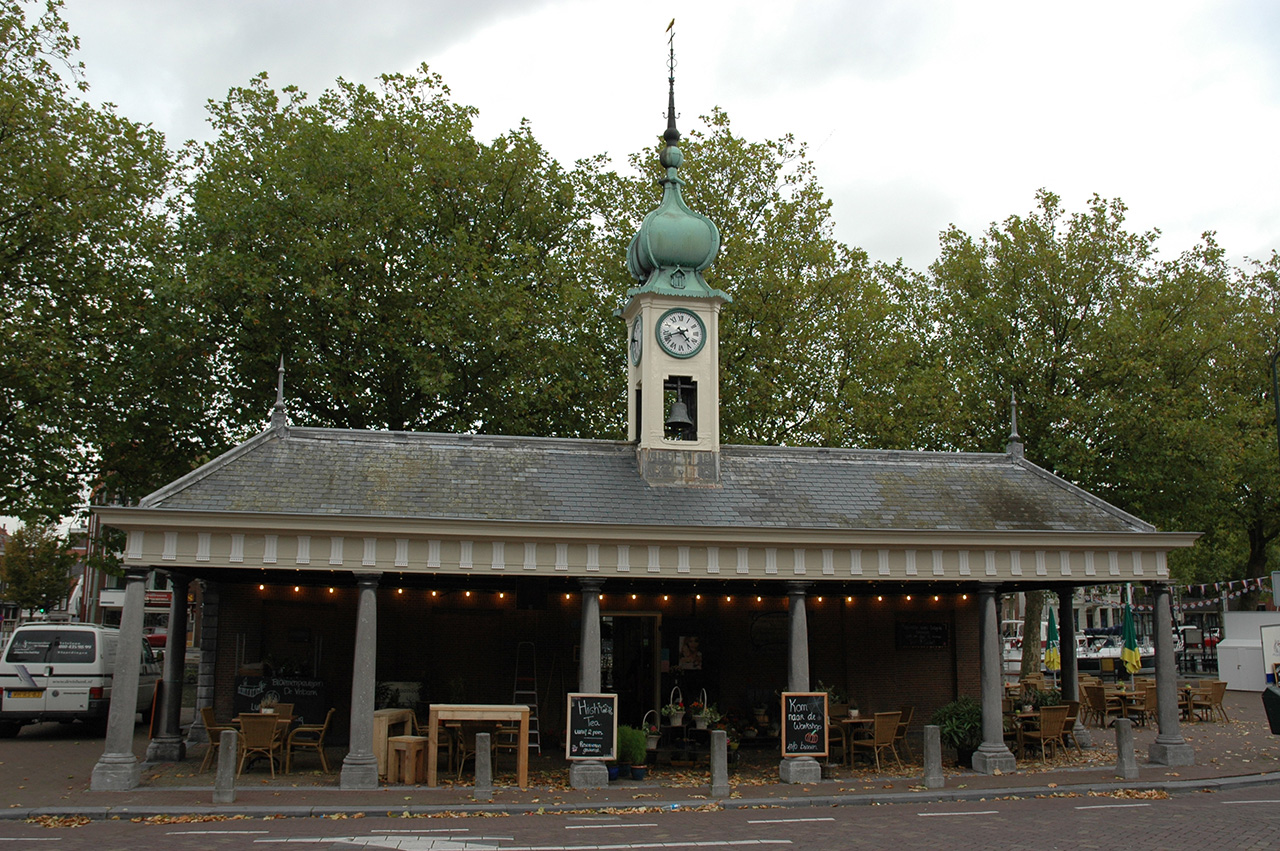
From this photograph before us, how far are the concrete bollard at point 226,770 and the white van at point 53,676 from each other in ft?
27.8

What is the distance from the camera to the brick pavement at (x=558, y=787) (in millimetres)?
13039

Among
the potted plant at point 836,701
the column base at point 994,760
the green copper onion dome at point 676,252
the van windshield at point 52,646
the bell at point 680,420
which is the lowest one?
the column base at point 994,760

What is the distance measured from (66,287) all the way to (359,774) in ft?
53.1

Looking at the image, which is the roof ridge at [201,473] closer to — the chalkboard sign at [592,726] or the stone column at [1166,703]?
the chalkboard sign at [592,726]

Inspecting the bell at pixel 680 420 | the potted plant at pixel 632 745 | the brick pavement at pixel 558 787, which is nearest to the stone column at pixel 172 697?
the brick pavement at pixel 558 787

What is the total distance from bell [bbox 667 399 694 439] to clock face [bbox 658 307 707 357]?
97 cm

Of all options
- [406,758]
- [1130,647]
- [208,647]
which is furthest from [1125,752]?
[208,647]

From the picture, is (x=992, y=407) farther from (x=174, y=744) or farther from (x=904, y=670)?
(x=174, y=744)

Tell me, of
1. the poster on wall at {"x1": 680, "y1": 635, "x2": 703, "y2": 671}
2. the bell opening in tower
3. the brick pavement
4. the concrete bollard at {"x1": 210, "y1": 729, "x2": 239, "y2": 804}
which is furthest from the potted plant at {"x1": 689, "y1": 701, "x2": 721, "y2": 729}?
the concrete bollard at {"x1": 210, "y1": 729, "x2": 239, "y2": 804}

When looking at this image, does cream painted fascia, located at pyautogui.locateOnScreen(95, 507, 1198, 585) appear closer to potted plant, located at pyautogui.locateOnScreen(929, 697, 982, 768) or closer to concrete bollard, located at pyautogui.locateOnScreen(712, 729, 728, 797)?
potted plant, located at pyautogui.locateOnScreen(929, 697, 982, 768)

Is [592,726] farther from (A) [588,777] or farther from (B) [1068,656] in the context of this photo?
(B) [1068,656]

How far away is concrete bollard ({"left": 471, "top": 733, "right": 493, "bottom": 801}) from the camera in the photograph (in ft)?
44.4

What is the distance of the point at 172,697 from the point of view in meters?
17.1

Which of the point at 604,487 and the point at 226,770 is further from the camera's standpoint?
the point at 604,487
